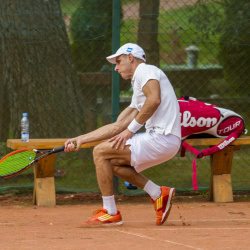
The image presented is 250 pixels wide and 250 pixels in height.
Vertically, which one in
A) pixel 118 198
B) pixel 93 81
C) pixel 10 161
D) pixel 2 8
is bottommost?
pixel 118 198

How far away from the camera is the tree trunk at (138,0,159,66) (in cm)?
659

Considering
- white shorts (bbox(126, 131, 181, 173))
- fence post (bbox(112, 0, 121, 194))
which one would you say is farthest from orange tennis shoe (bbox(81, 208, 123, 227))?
fence post (bbox(112, 0, 121, 194))

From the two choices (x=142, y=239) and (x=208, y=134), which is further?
(x=208, y=134)

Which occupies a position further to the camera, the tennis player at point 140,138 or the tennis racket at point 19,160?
the tennis racket at point 19,160

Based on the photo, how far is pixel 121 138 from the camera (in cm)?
489

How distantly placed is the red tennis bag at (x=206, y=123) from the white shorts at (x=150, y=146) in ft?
3.27

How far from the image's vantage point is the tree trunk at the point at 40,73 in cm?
659

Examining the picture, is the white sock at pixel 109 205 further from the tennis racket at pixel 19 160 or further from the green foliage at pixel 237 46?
the green foliage at pixel 237 46

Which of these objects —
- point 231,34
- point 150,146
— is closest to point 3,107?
point 150,146

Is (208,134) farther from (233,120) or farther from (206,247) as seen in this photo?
(206,247)

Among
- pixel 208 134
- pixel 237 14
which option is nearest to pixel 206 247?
pixel 208 134

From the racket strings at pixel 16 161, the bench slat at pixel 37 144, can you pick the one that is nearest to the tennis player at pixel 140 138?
the racket strings at pixel 16 161

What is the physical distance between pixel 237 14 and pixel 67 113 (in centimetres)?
232

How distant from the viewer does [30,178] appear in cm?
675
